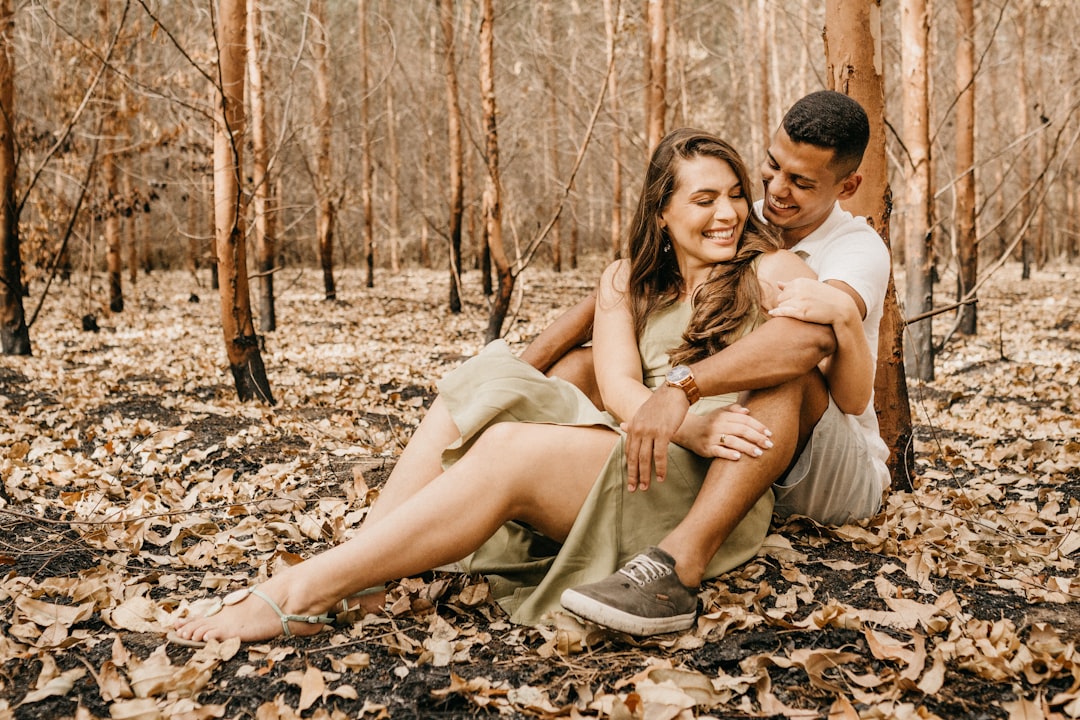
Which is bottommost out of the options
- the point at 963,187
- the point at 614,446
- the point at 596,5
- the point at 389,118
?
the point at 614,446

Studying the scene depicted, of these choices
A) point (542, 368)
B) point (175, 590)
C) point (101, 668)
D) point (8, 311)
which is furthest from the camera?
point (8, 311)

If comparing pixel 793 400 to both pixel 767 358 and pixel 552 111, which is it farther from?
pixel 552 111

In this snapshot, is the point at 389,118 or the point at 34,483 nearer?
the point at 34,483

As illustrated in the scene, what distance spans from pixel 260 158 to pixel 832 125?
8.55 meters

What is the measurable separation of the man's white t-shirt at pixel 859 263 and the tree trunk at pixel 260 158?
214 inches

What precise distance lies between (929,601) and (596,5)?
2048 cm

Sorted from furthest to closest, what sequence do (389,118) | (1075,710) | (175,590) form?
(389,118) → (175,590) → (1075,710)

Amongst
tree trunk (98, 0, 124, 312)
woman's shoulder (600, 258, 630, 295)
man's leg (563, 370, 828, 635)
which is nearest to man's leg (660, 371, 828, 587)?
man's leg (563, 370, 828, 635)

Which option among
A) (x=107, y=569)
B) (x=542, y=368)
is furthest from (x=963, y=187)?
(x=107, y=569)

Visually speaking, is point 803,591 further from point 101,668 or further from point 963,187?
point 963,187

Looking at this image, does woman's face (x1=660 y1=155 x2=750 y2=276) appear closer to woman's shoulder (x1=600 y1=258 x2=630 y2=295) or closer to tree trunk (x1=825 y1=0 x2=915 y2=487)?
woman's shoulder (x1=600 y1=258 x2=630 y2=295)

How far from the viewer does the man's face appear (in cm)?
272

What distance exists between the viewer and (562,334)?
297 cm

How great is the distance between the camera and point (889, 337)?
358 cm
